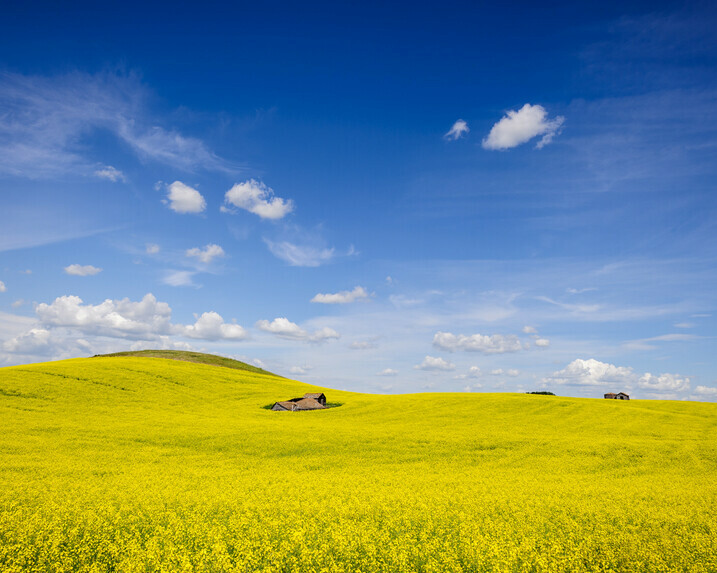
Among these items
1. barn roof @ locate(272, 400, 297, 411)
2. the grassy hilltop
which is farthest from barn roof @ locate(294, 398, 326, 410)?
the grassy hilltop

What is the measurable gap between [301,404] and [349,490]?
89.1 feet

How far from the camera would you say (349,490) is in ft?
48.4

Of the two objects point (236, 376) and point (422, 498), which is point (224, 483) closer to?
point (422, 498)

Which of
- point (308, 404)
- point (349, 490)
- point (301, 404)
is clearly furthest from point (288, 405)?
point (349, 490)

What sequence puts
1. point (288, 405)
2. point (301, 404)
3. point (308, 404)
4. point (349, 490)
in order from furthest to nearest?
point (308, 404) → point (301, 404) → point (288, 405) → point (349, 490)

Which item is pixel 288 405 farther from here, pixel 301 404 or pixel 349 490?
pixel 349 490

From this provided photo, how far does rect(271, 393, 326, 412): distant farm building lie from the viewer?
4000cm

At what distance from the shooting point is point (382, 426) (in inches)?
1219

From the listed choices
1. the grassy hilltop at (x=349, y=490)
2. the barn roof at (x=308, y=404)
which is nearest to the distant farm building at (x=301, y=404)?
the barn roof at (x=308, y=404)

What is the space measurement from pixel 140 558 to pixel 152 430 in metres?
18.8

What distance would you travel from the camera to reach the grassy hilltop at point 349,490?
32.3ft

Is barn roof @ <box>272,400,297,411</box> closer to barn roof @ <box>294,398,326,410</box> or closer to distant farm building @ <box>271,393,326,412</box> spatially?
distant farm building @ <box>271,393,326,412</box>

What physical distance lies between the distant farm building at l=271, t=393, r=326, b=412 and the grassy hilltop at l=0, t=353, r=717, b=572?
15.9ft

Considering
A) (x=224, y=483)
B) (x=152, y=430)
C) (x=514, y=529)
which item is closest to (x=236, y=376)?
(x=152, y=430)
